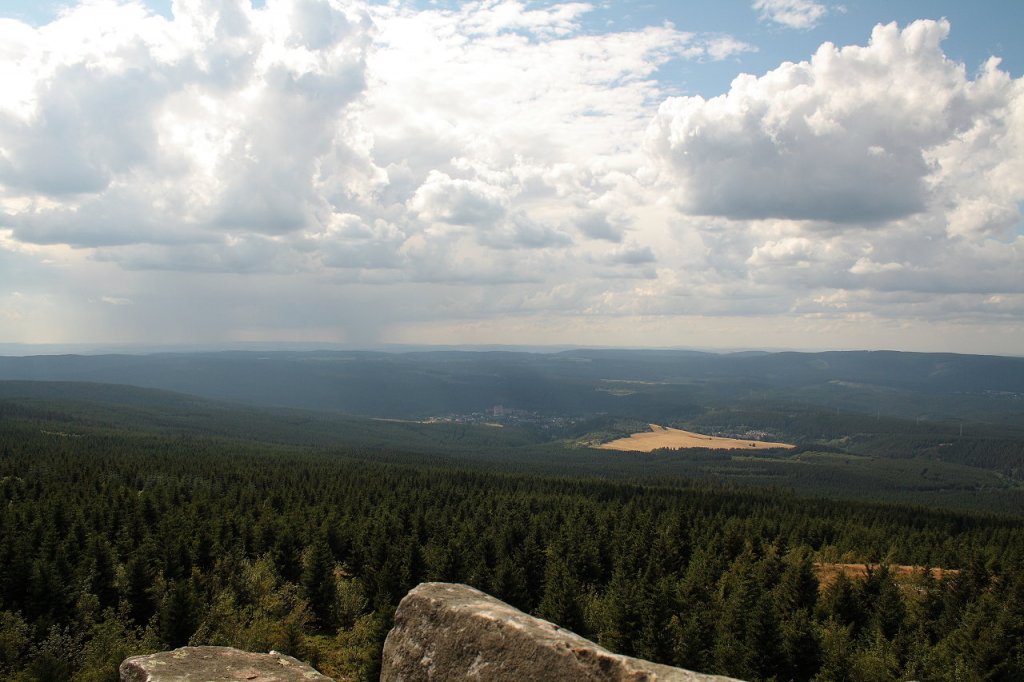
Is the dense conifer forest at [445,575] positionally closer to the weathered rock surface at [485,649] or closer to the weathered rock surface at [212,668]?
the weathered rock surface at [212,668]

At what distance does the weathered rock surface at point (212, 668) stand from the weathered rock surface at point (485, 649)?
204 cm

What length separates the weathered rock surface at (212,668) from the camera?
39.9ft

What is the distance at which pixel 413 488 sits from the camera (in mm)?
137500

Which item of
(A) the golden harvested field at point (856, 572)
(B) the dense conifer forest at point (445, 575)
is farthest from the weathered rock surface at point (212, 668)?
(A) the golden harvested field at point (856, 572)

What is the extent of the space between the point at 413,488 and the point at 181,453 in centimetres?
7823

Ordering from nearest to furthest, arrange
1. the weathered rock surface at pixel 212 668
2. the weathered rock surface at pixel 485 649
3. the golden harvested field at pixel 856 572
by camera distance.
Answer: the weathered rock surface at pixel 485 649 → the weathered rock surface at pixel 212 668 → the golden harvested field at pixel 856 572

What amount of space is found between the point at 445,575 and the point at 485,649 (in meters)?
60.2

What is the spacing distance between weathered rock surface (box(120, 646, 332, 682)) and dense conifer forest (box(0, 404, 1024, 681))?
20.0 meters

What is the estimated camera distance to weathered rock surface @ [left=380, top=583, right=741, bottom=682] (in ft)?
38.4

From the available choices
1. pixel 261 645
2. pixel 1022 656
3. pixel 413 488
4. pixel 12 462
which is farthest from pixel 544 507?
pixel 12 462

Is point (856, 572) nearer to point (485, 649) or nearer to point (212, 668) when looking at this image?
point (485, 649)

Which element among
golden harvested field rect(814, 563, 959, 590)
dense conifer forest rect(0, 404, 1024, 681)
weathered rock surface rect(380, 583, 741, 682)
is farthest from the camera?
golden harvested field rect(814, 563, 959, 590)

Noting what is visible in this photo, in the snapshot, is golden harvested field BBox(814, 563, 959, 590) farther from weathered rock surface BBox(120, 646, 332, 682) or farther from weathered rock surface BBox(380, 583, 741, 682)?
weathered rock surface BBox(120, 646, 332, 682)

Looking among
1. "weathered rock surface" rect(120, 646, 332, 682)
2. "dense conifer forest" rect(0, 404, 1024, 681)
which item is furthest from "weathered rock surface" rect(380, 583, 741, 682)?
"dense conifer forest" rect(0, 404, 1024, 681)
